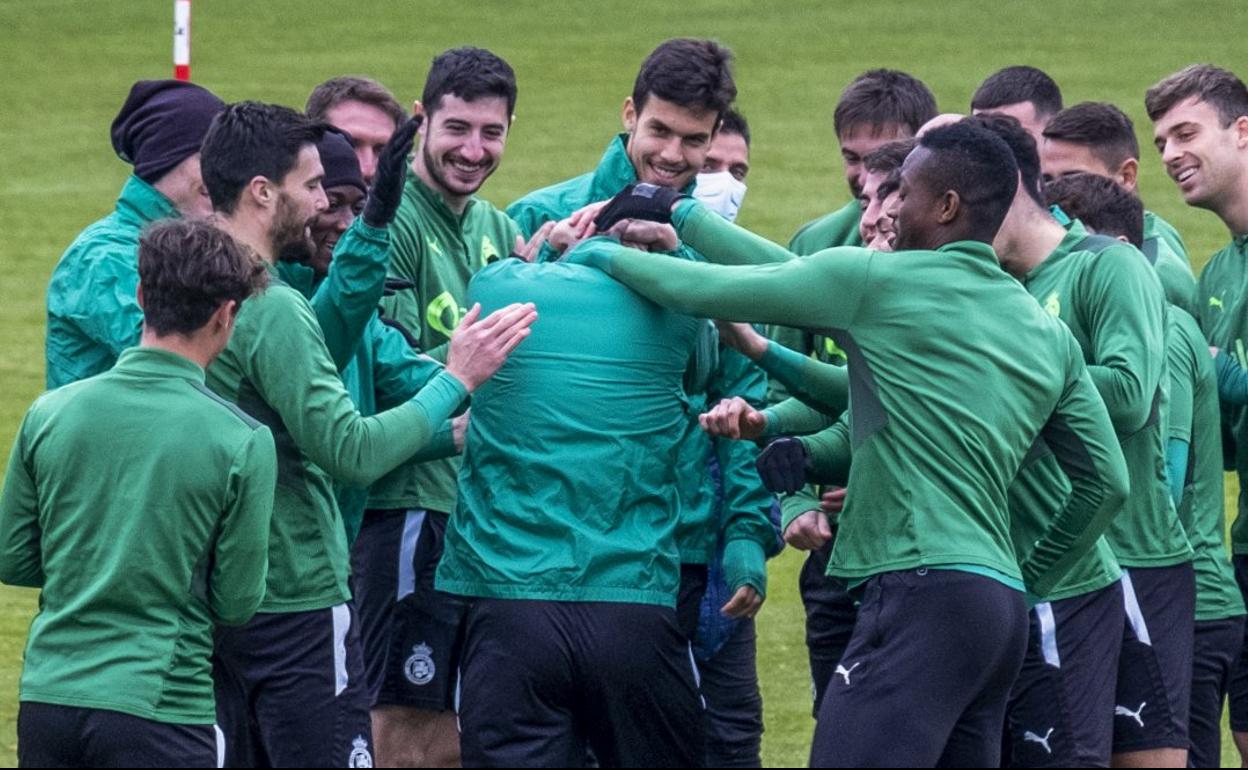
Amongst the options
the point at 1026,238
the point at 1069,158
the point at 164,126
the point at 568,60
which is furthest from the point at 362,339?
the point at 568,60

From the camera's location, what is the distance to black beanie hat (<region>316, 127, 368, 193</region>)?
6152 millimetres

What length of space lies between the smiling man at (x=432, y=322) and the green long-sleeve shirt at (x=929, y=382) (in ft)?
5.59

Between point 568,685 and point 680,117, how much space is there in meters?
2.10

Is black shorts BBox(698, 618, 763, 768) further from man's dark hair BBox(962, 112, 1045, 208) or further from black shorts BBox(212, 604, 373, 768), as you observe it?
man's dark hair BBox(962, 112, 1045, 208)

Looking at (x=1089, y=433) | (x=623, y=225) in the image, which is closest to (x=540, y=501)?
(x=623, y=225)

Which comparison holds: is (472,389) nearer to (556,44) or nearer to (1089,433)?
(1089,433)

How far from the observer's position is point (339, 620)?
551cm

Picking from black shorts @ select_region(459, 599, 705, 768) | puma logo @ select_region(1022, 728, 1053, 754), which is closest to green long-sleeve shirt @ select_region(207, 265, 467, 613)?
black shorts @ select_region(459, 599, 705, 768)

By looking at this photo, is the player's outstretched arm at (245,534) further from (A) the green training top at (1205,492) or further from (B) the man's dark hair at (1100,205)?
(A) the green training top at (1205,492)

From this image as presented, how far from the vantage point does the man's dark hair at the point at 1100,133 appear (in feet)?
23.2

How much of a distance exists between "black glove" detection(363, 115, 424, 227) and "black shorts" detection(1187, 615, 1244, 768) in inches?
117

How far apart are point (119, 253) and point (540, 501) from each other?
1444 mm

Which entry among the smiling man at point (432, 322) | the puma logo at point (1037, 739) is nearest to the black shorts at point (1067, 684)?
the puma logo at point (1037, 739)

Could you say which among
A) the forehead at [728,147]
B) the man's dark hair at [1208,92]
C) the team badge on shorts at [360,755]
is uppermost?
the man's dark hair at [1208,92]
